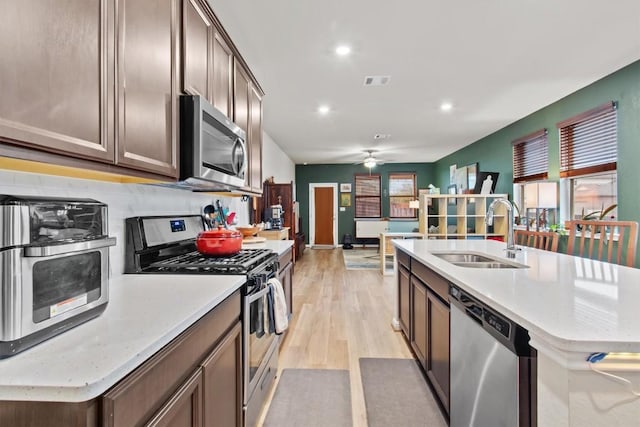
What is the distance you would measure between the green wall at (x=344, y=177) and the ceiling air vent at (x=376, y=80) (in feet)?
20.1

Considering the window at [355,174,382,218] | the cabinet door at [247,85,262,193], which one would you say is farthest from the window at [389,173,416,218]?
the cabinet door at [247,85,262,193]

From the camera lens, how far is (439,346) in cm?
174

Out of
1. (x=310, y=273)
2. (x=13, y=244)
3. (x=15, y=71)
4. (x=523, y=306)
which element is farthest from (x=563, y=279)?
(x=310, y=273)

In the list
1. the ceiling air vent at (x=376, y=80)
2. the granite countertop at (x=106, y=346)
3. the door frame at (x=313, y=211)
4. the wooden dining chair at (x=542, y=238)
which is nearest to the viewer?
the granite countertop at (x=106, y=346)

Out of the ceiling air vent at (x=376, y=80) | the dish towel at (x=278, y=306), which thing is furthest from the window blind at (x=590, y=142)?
the dish towel at (x=278, y=306)

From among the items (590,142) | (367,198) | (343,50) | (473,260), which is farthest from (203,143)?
(367,198)

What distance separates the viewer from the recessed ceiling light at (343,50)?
266 centimetres

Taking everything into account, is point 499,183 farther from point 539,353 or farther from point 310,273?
point 539,353

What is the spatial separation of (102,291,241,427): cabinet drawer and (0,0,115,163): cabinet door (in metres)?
0.60

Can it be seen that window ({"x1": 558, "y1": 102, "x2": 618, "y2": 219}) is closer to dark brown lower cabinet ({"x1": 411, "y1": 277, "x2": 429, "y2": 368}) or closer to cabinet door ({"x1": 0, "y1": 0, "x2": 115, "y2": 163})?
dark brown lower cabinet ({"x1": 411, "y1": 277, "x2": 429, "y2": 368})

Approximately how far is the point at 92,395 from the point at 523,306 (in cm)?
114

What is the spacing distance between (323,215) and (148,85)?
8683 millimetres

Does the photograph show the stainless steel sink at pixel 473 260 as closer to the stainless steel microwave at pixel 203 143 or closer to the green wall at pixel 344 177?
the stainless steel microwave at pixel 203 143

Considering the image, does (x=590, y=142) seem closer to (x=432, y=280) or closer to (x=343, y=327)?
(x=432, y=280)
